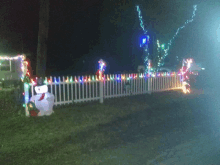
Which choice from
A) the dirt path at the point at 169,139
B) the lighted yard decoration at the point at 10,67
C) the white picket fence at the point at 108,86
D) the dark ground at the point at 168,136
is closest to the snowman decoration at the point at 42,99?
the white picket fence at the point at 108,86

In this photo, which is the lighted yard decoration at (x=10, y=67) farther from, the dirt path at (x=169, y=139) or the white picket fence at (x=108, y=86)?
the dirt path at (x=169, y=139)

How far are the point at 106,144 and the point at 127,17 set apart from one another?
73.0 ft

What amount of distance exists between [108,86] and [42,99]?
3.54 meters

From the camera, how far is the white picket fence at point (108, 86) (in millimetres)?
9297

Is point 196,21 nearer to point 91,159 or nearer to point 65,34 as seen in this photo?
point 65,34

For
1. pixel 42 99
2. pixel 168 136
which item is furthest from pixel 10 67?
pixel 168 136

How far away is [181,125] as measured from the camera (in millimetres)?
7598

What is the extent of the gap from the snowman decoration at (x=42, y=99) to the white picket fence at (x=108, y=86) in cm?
46

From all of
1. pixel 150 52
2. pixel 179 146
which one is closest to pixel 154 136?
pixel 179 146

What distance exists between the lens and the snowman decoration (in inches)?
308

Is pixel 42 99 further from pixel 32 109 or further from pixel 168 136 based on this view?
pixel 168 136

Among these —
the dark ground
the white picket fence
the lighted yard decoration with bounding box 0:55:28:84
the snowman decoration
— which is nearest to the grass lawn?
the dark ground

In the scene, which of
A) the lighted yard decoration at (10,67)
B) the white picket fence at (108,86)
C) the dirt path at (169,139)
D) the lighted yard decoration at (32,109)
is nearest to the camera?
the dirt path at (169,139)

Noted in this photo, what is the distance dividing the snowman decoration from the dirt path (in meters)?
2.36
